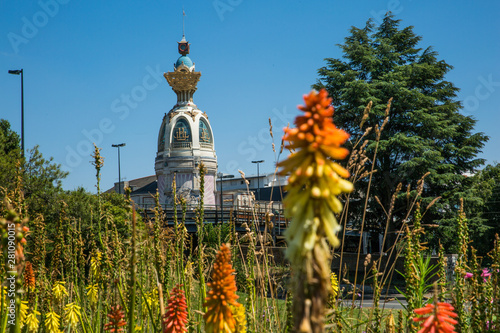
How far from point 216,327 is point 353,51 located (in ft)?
85.3

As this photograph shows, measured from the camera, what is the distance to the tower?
Answer: 5247 cm

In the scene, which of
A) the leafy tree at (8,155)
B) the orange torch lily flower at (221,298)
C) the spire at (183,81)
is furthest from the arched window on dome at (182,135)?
the orange torch lily flower at (221,298)

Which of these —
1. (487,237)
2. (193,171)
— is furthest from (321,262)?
(193,171)

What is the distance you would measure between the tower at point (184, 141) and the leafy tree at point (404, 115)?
2728 cm

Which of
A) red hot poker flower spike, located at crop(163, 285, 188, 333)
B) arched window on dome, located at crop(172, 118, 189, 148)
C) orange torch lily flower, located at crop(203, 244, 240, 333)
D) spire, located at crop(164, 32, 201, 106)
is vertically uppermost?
spire, located at crop(164, 32, 201, 106)

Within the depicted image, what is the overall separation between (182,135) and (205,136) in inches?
109

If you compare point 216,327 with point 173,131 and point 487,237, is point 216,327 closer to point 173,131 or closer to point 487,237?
point 487,237

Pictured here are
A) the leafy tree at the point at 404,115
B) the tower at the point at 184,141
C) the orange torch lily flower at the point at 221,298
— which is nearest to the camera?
the orange torch lily flower at the point at 221,298

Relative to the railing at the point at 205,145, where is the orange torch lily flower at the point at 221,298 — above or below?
below

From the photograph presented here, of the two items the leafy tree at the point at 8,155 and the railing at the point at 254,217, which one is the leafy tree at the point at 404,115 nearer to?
the railing at the point at 254,217

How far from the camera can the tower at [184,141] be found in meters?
52.5

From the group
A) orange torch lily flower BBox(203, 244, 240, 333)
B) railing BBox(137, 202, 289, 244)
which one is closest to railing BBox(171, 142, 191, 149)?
railing BBox(137, 202, 289, 244)

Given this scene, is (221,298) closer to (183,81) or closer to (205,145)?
(205,145)

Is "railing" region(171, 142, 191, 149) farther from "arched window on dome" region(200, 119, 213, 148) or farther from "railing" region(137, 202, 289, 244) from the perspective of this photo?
"railing" region(137, 202, 289, 244)
